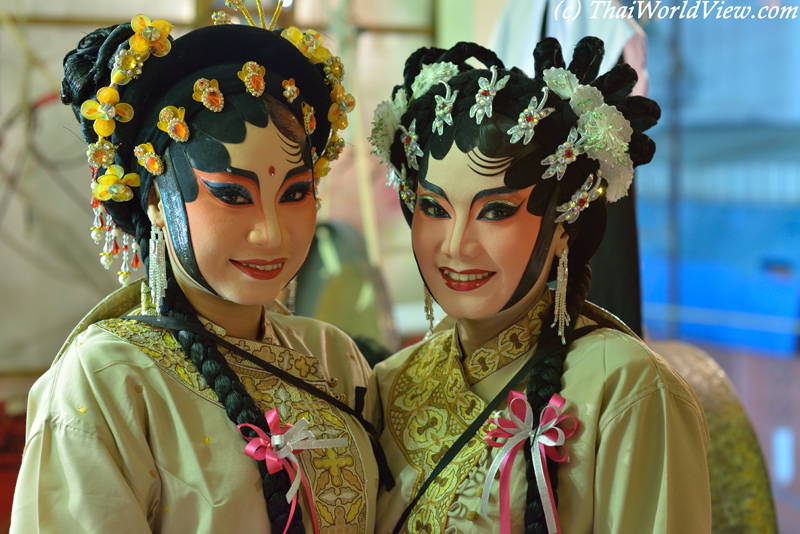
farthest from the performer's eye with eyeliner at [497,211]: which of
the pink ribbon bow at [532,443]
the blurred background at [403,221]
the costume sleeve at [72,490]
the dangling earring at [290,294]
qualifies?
Result: the blurred background at [403,221]

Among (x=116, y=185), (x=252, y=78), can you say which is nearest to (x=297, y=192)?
(x=252, y=78)

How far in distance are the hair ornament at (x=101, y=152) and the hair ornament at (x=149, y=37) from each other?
0.17 meters

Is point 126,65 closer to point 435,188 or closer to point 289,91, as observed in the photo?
point 289,91

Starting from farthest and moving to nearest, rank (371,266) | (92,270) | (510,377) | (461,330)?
1. (92,270)
2. (371,266)
3. (461,330)
4. (510,377)

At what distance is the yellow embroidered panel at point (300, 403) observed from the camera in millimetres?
1320

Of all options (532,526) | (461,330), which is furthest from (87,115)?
(532,526)

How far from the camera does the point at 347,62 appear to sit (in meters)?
4.04

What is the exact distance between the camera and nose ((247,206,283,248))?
1295 millimetres

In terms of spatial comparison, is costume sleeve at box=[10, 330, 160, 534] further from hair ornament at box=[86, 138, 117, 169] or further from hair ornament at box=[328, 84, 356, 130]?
hair ornament at box=[328, 84, 356, 130]

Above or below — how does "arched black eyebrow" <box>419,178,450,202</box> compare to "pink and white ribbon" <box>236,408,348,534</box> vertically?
above

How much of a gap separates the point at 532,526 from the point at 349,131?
10.4ft

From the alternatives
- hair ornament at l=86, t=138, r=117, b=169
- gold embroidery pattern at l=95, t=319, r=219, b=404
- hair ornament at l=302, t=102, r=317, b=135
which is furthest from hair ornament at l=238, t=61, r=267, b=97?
gold embroidery pattern at l=95, t=319, r=219, b=404

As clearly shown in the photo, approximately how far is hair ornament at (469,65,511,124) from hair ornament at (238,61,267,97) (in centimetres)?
39

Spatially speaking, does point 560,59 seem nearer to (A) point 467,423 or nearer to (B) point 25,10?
(A) point 467,423
